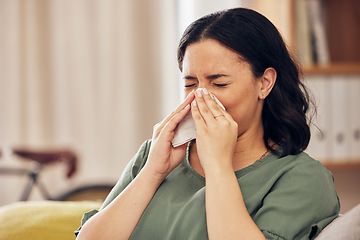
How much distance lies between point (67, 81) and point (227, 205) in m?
2.55

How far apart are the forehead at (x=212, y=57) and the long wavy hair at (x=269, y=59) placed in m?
0.01

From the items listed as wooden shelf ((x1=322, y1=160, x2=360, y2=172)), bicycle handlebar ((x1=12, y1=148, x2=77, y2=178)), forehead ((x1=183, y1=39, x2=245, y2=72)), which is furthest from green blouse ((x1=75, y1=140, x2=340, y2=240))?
bicycle handlebar ((x1=12, y1=148, x2=77, y2=178))

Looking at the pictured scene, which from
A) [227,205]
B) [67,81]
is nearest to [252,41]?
[227,205]

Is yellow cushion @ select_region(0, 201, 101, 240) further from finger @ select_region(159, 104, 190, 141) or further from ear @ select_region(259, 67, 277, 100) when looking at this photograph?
ear @ select_region(259, 67, 277, 100)

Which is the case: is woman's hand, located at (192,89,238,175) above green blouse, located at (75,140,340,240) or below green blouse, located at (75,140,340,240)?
above

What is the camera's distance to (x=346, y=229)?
2.78 feet

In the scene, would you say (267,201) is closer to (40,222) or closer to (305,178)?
(305,178)

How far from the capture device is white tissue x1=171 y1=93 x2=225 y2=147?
1.11m

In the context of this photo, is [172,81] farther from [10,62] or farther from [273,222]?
[273,222]

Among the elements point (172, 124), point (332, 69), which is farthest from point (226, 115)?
point (332, 69)

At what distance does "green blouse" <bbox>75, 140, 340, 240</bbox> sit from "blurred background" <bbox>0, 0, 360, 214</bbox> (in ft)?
7.01

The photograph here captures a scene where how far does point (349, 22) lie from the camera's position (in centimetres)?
251

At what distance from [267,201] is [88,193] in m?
1.57

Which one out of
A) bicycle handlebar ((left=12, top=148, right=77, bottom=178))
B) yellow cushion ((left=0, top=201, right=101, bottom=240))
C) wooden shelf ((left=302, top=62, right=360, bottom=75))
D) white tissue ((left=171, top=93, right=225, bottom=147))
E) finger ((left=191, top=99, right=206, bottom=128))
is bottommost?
bicycle handlebar ((left=12, top=148, right=77, bottom=178))
